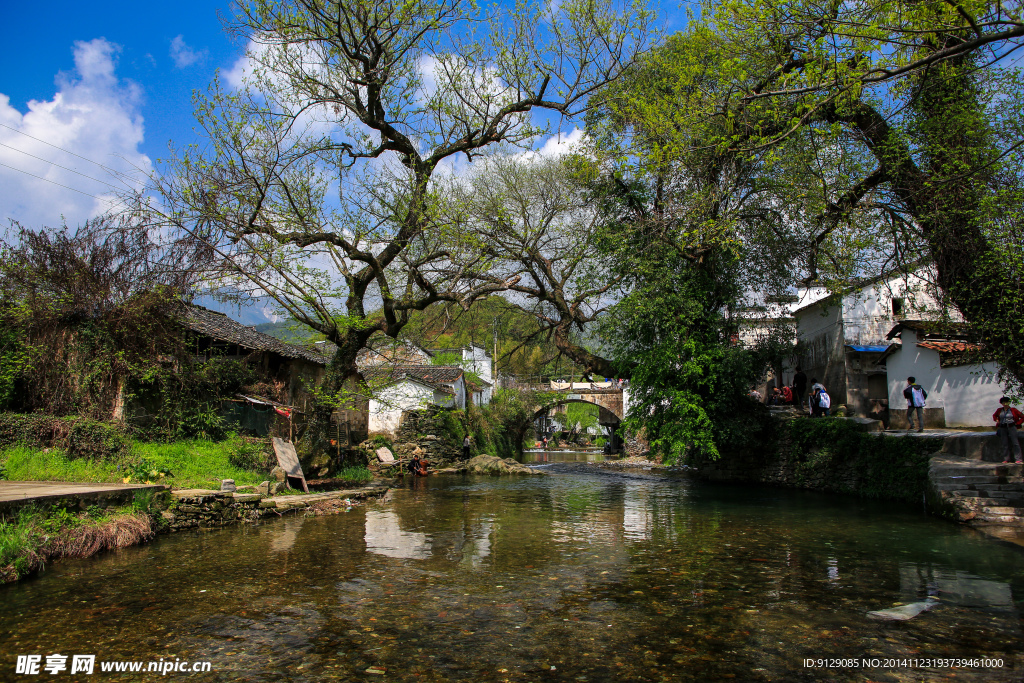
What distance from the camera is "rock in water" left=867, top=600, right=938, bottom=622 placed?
17.3ft

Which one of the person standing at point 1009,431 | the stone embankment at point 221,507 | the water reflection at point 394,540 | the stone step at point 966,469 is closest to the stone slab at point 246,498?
the stone embankment at point 221,507

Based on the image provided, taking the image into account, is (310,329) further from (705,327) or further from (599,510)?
(705,327)

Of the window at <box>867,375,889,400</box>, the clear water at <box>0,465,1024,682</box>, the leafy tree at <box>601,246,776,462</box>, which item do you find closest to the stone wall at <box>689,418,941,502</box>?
the leafy tree at <box>601,246,776,462</box>

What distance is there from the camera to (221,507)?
33.4 ft

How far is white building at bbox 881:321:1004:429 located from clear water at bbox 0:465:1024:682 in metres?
7.11

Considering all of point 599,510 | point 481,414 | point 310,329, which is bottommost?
point 599,510

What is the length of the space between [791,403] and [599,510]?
14913mm

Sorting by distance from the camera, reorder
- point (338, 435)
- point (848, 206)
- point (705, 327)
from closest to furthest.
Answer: point (848, 206) < point (705, 327) < point (338, 435)

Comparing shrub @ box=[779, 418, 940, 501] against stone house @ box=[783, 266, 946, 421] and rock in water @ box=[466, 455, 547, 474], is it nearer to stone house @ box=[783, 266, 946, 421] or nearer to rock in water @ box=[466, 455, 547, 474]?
stone house @ box=[783, 266, 946, 421]

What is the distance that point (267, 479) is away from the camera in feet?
42.8

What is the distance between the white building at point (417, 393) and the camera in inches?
1011

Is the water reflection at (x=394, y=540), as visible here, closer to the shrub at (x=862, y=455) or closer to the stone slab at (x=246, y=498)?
the stone slab at (x=246, y=498)

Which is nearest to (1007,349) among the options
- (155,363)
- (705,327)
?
(705,327)

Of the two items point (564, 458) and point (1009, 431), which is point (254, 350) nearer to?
point (1009, 431)
